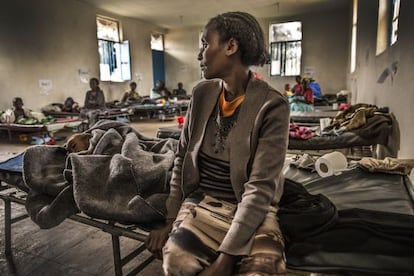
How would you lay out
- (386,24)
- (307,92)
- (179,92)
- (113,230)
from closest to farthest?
(113,230) → (386,24) → (307,92) → (179,92)

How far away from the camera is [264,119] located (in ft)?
3.61

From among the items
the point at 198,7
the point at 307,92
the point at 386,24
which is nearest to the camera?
the point at 386,24

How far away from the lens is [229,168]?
1.17m

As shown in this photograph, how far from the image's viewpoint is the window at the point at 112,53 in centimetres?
959

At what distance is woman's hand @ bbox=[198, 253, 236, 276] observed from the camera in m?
0.95

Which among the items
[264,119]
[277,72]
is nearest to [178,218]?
[264,119]

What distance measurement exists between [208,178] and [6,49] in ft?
24.3

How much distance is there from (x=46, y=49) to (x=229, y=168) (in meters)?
8.08

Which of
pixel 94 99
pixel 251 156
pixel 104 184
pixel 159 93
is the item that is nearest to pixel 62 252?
pixel 104 184

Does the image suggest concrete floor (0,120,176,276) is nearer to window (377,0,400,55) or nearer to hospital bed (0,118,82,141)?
window (377,0,400,55)

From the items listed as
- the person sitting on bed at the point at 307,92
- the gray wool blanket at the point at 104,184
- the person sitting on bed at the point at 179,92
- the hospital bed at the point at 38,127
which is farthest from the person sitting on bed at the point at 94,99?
the gray wool blanket at the point at 104,184

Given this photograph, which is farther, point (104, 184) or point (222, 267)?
point (104, 184)

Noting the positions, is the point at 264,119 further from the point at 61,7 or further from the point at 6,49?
the point at 61,7

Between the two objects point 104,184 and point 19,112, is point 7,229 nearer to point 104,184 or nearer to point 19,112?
point 104,184
